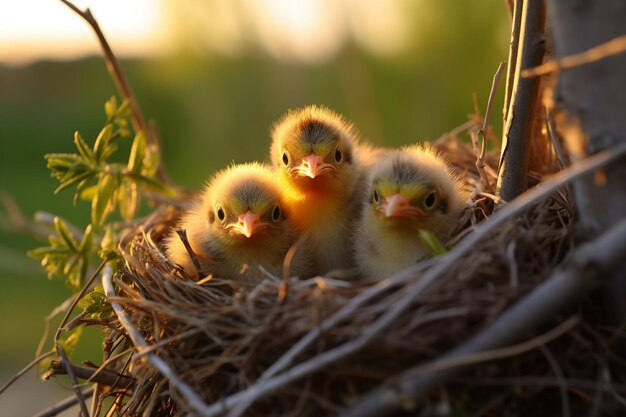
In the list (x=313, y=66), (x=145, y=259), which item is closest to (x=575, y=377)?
(x=145, y=259)

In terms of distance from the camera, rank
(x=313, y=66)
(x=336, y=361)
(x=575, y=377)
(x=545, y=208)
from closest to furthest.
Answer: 1. (x=336, y=361)
2. (x=575, y=377)
3. (x=545, y=208)
4. (x=313, y=66)

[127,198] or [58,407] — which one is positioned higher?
[127,198]

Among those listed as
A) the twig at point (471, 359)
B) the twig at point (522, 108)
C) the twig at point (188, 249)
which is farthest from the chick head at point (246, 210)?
the twig at point (471, 359)

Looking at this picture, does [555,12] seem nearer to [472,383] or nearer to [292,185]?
[472,383]

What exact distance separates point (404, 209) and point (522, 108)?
0.39m

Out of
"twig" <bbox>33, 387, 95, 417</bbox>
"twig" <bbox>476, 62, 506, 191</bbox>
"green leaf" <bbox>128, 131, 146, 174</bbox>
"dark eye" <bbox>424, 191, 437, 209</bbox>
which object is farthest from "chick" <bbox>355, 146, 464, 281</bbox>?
"twig" <bbox>33, 387, 95, 417</bbox>

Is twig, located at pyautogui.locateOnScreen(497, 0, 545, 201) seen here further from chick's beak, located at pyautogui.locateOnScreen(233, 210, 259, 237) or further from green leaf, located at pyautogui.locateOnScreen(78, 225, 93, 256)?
green leaf, located at pyautogui.locateOnScreen(78, 225, 93, 256)

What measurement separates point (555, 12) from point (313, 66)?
16.7 feet

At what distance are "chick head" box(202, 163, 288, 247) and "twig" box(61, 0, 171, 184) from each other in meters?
0.37

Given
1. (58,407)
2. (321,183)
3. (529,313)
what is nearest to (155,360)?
(58,407)

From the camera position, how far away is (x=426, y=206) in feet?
6.11

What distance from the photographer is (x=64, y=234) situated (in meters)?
1.97

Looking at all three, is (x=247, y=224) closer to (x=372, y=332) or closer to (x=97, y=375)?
(x=97, y=375)

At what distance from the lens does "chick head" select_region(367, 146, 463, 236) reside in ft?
6.02
